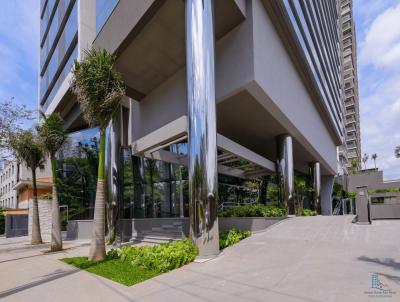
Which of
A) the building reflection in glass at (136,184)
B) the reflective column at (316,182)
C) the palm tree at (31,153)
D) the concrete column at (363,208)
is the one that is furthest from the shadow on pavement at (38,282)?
the reflective column at (316,182)

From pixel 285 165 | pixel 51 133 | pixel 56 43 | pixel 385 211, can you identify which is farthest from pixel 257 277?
pixel 56 43

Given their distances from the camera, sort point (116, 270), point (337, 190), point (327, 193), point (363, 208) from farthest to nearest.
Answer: point (337, 190)
point (327, 193)
point (363, 208)
point (116, 270)

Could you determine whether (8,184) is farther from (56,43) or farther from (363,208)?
(363,208)

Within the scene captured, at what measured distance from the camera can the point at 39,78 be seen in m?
43.4

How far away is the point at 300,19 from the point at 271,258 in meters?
17.7

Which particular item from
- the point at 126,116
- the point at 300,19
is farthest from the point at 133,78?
the point at 300,19

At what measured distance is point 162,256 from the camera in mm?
9125

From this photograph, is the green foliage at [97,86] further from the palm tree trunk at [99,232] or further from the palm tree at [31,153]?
the palm tree at [31,153]

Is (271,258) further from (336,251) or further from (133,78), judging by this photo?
(133,78)

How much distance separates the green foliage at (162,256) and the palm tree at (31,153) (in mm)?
9964

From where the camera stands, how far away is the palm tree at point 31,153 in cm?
1747

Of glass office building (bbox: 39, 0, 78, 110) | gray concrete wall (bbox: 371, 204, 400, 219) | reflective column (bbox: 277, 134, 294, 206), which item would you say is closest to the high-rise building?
reflective column (bbox: 277, 134, 294, 206)

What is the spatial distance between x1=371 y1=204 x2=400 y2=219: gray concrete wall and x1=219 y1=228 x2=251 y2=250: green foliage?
880 centimetres

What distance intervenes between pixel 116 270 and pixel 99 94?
642cm
